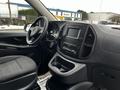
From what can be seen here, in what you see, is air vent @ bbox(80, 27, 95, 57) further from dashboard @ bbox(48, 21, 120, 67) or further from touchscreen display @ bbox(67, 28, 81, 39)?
touchscreen display @ bbox(67, 28, 81, 39)

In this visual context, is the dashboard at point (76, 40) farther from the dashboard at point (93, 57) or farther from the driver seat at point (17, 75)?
the driver seat at point (17, 75)

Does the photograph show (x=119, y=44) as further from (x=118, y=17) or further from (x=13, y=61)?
(x=13, y=61)

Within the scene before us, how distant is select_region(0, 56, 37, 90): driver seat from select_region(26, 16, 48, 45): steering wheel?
30 cm

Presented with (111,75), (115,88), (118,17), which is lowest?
(115,88)

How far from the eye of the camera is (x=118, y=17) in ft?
7.25

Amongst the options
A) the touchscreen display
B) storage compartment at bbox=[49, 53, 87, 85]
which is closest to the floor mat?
storage compartment at bbox=[49, 53, 87, 85]

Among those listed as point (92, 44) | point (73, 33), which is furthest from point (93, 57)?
point (73, 33)

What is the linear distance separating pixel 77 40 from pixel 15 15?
166cm

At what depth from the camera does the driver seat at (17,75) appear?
1.56m

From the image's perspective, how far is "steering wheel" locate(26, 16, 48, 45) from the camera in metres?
2.05

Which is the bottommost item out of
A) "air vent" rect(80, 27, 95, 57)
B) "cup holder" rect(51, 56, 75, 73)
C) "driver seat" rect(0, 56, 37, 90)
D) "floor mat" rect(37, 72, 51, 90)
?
"floor mat" rect(37, 72, 51, 90)

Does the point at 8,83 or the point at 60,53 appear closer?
the point at 8,83

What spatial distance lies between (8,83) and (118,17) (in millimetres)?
1394

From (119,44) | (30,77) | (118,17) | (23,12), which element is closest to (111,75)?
(119,44)
